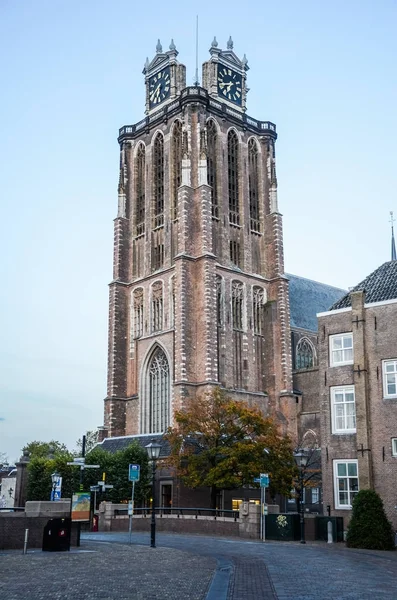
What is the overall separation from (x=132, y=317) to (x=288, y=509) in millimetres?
23944

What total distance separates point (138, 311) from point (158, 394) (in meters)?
9.22

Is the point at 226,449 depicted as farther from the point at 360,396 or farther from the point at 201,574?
the point at 201,574

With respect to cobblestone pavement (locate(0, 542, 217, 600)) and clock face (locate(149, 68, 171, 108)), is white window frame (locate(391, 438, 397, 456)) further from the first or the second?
clock face (locate(149, 68, 171, 108))

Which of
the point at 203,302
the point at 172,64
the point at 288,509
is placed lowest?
the point at 288,509

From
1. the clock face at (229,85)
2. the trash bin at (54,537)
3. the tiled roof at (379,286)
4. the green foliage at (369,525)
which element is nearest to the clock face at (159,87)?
the clock face at (229,85)

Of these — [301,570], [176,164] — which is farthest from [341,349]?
[176,164]

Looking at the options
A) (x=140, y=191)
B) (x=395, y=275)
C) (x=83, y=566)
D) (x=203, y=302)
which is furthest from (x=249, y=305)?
(x=83, y=566)

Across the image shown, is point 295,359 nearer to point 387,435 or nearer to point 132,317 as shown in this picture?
point 132,317

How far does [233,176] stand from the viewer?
3014 inches

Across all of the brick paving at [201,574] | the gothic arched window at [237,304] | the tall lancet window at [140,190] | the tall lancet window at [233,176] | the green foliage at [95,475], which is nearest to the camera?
the brick paving at [201,574]

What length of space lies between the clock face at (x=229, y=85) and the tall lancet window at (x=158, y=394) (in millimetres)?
29364

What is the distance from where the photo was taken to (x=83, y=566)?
20.8 m

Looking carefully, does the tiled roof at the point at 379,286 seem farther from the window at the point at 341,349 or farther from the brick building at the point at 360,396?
the window at the point at 341,349

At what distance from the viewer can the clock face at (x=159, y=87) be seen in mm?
80875
